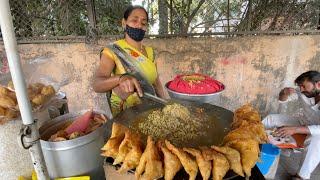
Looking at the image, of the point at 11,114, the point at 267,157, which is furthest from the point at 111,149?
the point at 267,157

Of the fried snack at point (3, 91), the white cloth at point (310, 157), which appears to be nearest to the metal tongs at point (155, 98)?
the fried snack at point (3, 91)

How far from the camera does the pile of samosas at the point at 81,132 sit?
1.54 meters

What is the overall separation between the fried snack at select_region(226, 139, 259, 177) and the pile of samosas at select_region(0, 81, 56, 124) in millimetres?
1281

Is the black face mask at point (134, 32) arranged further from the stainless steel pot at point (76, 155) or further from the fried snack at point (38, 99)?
the stainless steel pot at point (76, 155)

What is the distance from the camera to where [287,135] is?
3926mm

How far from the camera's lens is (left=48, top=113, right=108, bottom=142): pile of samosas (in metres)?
1.54

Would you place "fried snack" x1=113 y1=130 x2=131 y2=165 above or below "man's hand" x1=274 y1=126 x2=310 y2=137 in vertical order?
above

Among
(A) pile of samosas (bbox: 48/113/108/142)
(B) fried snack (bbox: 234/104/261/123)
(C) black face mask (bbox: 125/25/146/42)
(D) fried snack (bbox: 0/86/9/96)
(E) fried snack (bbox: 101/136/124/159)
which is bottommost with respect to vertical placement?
(A) pile of samosas (bbox: 48/113/108/142)

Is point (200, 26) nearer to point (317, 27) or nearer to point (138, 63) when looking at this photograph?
point (317, 27)

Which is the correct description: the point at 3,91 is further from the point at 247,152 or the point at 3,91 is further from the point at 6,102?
the point at 247,152

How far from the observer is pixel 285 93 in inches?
175

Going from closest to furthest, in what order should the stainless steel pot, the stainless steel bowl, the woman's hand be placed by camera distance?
1. the stainless steel pot
2. the woman's hand
3. the stainless steel bowl

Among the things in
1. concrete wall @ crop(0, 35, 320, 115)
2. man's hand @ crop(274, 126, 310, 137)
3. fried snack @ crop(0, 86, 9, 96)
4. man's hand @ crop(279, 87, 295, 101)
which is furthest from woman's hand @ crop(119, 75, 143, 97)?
man's hand @ crop(279, 87, 295, 101)

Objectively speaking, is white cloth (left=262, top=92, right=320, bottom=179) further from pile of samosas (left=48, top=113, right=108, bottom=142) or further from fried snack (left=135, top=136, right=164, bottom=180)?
fried snack (left=135, top=136, right=164, bottom=180)
